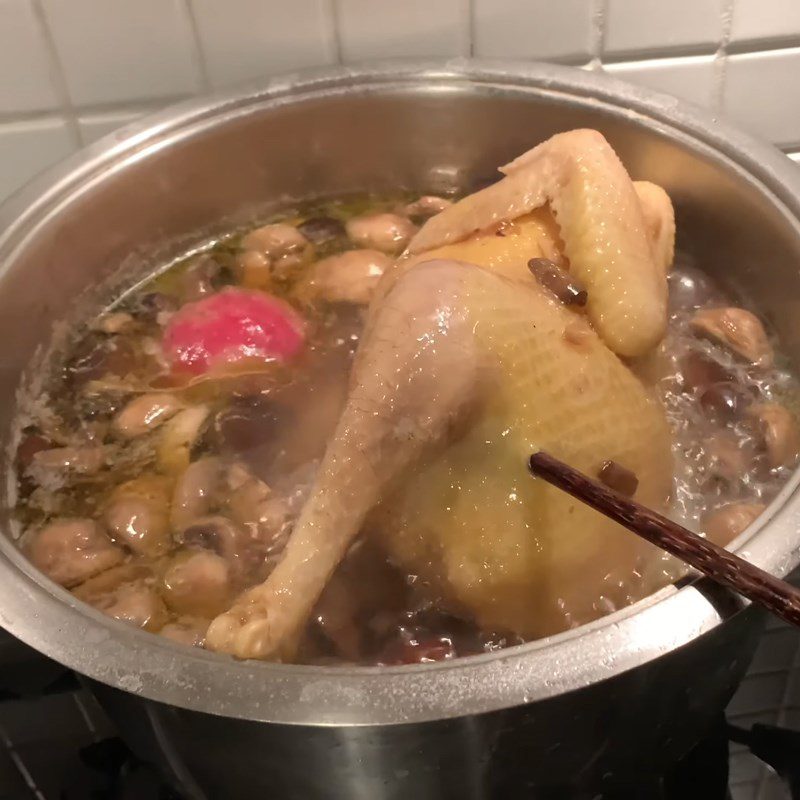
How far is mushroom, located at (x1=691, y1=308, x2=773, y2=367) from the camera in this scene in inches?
36.5

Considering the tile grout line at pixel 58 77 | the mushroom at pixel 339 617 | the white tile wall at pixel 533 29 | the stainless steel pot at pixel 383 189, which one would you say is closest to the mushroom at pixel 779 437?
the stainless steel pot at pixel 383 189

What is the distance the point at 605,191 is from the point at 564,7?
345mm

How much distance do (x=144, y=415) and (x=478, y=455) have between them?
1.27ft

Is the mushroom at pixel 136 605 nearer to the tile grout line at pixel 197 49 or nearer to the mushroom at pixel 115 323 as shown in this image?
the mushroom at pixel 115 323

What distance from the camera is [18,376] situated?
0.96 meters

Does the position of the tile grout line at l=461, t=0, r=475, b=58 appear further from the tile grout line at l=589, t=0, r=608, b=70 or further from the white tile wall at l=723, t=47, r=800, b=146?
the white tile wall at l=723, t=47, r=800, b=146

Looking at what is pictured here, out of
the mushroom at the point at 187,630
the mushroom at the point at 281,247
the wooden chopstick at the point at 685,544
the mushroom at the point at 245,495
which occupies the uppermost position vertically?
the wooden chopstick at the point at 685,544

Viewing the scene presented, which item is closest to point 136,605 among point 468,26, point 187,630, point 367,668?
point 187,630

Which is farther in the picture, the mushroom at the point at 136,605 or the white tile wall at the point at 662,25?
the white tile wall at the point at 662,25

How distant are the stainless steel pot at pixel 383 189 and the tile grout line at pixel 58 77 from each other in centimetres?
10

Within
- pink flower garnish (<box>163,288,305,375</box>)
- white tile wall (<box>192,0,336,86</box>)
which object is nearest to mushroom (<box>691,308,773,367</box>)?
pink flower garnish (<box>163,288,305,375</box>)

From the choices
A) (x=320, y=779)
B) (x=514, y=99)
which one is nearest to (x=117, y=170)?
(x=514, y=99)

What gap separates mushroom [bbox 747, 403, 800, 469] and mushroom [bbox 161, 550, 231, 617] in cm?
49

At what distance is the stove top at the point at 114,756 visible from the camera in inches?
29.0
